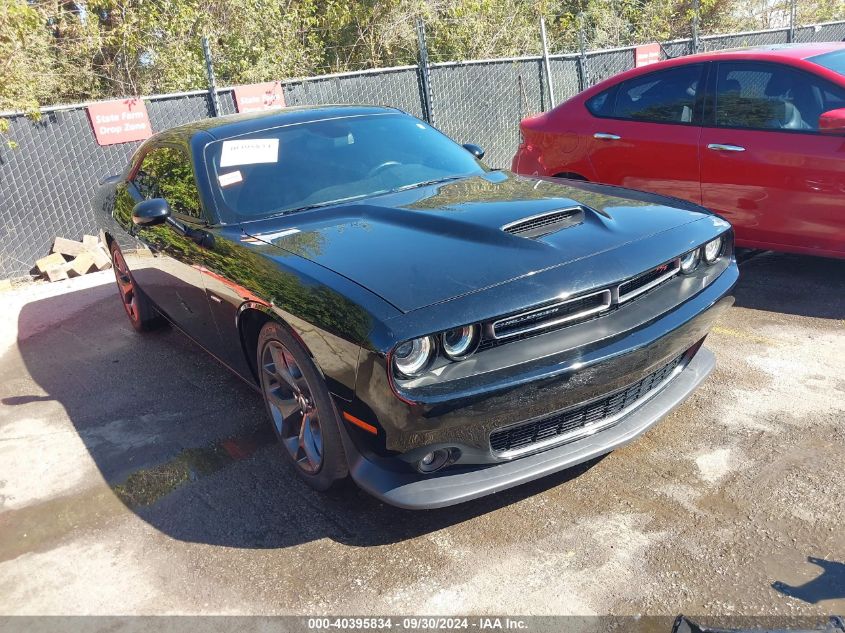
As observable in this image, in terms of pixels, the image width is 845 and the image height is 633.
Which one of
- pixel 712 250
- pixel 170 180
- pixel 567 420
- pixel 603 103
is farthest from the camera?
pixel 603 103

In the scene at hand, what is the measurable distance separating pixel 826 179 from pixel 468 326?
3.34 meters

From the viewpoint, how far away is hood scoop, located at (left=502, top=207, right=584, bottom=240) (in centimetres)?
298

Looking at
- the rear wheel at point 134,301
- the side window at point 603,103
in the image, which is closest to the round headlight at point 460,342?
the rear wheel at point 134,301

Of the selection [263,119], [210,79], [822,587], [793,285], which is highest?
[210,79]

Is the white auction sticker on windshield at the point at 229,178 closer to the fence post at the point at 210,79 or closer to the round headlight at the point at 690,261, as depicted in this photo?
the round headlight at the point at 690,261

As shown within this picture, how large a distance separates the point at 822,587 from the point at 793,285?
3.33 m

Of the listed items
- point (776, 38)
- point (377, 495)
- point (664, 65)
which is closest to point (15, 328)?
point (377, 495)

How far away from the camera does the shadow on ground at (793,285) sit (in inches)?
190

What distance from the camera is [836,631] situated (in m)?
2.05

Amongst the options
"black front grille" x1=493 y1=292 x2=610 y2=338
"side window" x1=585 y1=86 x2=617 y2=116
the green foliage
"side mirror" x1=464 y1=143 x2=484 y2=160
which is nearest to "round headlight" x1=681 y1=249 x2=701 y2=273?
"black front grille" x1=493 y1=292 x2=610 y2=338

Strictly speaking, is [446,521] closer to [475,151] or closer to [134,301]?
[475,151]

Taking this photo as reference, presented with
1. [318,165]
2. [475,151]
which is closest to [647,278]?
[318,165]

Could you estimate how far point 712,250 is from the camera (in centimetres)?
340

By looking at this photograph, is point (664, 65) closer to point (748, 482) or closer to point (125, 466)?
point (748, 482)
